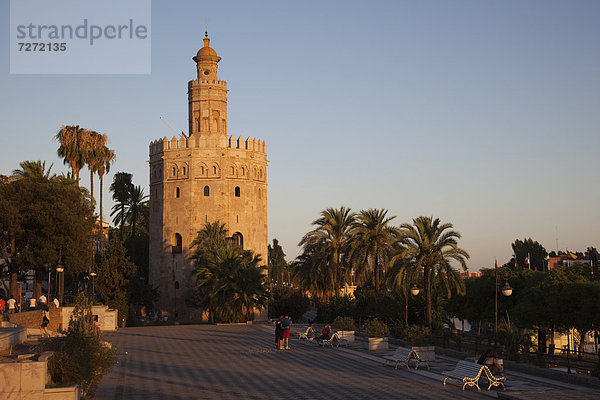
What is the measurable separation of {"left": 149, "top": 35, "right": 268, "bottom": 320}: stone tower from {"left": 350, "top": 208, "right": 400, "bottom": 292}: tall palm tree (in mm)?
25297

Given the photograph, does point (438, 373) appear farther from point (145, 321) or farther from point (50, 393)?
point (145, 321)

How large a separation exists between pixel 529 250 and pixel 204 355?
84904mm

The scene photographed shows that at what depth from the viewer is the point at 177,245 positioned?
63594mm

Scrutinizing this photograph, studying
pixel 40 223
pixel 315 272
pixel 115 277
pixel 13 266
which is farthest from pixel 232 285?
pixel 13 266

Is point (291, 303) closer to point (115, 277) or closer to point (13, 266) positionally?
point (115, 277)

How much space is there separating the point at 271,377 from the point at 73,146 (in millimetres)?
37508

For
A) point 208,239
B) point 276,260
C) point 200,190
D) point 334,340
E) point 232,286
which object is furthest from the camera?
point 276,260

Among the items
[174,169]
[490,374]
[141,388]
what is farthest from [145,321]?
[490,374]

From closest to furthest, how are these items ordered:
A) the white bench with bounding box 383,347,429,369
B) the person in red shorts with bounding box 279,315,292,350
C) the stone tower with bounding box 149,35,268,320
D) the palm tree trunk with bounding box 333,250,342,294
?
the white bench with bounding box 383,347,429,369 → the person in red shorts with bounding box 279,315,292,350 → the palm tree trunk with bounding box 333,250,342,294 → the stone tower with bounding box 149,35,268,320

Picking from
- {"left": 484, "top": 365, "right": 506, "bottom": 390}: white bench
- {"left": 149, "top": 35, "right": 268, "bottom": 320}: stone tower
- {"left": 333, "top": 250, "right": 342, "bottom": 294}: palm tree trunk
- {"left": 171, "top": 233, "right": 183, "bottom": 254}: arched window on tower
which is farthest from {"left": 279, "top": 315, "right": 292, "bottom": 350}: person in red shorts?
{"left": 171, "top": 233, "right": 183, "bottom": 254}: arched window on tower

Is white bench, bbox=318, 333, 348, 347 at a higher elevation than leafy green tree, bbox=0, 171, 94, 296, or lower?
lower

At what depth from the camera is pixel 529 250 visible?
100000 mm

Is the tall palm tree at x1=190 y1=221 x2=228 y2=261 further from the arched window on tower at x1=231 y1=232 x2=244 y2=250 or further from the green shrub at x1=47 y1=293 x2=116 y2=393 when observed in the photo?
the green shrub at x1=47 y1=293 x2=116 y2=393

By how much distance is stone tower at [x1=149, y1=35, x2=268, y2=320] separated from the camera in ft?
206
